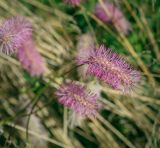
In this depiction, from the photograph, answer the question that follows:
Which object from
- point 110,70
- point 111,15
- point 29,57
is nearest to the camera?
point 110,70

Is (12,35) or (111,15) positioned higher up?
(111,15)

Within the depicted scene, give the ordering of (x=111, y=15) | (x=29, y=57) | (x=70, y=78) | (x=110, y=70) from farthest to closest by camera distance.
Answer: (x=111, y=15) → (x=70, y=78) → (x=29, y=57) → (x=110, y=70)

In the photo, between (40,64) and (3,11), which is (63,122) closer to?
(40,64)

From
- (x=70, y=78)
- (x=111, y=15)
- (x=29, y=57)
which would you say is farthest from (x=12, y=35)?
(x=111, y=15)

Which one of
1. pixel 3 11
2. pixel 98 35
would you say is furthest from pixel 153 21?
pixel 3 11

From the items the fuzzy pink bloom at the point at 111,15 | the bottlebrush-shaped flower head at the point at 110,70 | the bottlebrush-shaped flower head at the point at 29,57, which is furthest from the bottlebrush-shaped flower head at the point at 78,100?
the fuzzy pink bloom at the point at 111,15

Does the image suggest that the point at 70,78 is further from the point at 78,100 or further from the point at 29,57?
the point at 78,100

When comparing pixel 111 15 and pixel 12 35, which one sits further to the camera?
pixel 111 15
